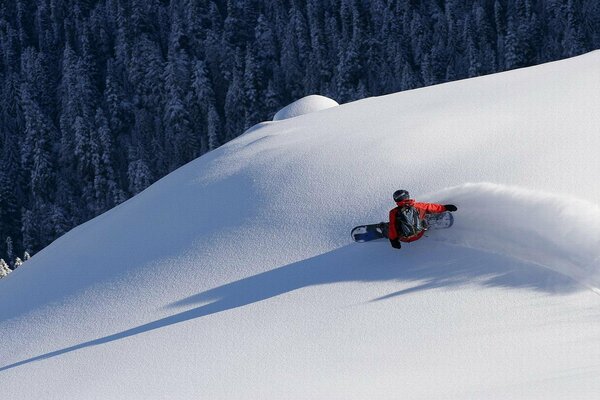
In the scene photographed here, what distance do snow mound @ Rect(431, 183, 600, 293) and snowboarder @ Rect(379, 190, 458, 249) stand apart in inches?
16.4

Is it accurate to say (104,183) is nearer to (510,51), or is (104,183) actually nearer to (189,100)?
(189,100)

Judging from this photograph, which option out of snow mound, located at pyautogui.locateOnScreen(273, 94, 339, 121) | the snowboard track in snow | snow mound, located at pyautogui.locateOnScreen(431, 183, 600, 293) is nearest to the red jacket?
the snowboard track in snow

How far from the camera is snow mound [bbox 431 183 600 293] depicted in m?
11.7

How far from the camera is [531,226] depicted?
1260cm

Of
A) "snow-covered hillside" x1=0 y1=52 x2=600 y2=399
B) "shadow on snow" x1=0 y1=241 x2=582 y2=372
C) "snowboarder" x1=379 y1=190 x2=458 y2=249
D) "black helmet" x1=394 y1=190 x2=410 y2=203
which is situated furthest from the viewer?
"black helmet" x1=394 y1=190 x2=410 y2=203

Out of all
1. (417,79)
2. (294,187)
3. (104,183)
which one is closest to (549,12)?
(417,79)

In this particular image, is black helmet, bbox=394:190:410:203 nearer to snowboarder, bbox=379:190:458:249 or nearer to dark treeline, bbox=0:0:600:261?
snowboarder, bbox=379:190:458:249

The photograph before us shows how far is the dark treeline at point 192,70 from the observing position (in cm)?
8519

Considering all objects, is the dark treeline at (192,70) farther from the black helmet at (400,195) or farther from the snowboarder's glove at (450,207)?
the black helmet at (400,195)

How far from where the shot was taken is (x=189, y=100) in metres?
96.6

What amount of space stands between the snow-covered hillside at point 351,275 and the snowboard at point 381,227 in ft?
0.51

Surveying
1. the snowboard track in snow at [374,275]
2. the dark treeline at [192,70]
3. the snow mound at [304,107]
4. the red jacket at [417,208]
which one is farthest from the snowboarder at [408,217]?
the dark treeline at [192,70]

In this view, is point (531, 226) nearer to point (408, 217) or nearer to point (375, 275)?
point (408, 217)

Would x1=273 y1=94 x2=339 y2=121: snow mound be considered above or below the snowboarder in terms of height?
above
